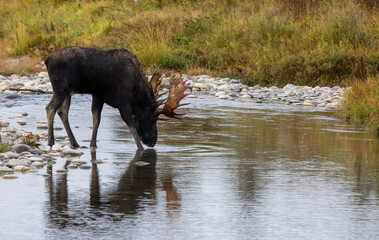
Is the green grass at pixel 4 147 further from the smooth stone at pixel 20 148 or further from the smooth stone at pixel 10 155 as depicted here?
the smooth stone at pixel 10 155

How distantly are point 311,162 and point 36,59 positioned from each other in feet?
69.1

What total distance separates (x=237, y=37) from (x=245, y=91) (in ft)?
17.2

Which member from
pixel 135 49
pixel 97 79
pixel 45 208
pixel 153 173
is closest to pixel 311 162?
pixel 153 173

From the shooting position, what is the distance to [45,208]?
24.8ft

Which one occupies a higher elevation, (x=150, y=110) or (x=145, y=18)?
(x=145, y=18)

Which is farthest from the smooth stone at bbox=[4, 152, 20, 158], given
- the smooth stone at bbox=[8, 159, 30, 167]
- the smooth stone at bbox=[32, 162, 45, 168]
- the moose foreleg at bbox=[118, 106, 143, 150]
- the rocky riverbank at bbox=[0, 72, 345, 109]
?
the rocky riverbank at bbox=[0, 72, 345, 109]

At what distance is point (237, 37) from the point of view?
2756cm

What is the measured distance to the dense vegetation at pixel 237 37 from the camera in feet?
77.5

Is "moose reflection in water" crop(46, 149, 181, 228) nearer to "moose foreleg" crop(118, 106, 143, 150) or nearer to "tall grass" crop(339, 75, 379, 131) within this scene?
"moose foreleg" crop(118, 106, 143, 150)

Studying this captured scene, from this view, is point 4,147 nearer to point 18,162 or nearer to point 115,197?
point 18,162

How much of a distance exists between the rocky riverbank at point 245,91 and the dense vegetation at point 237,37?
2.91 ft

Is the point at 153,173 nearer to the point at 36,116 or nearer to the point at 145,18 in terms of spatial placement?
the point at 36,116

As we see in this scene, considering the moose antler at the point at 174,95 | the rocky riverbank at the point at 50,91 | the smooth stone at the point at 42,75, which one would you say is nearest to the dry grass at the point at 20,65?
the smooth stone at the point at 42,75

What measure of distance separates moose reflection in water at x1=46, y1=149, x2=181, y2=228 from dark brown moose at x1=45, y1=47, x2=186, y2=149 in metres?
1.99
